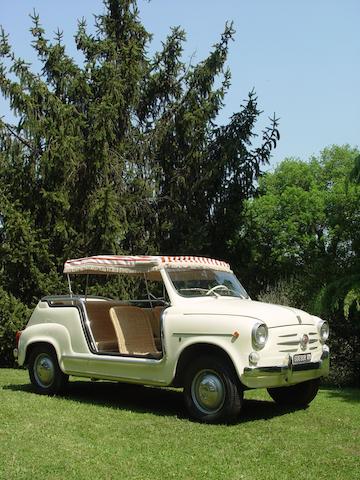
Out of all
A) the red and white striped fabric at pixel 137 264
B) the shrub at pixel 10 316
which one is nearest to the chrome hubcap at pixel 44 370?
the red and white striped fabric at pixel 137 264

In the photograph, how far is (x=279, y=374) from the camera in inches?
299

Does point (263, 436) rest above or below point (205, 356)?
below

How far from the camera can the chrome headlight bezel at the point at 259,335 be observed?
24.3ft

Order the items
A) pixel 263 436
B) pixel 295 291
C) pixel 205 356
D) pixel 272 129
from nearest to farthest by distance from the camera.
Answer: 1. pixel 263 436
2. pixel 205 356
3. pixel 295 291
4. pixel 272 129

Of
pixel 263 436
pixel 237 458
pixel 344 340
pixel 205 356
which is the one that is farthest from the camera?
A: pixel 344 340

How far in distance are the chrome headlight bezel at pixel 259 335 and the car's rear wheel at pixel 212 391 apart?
0.47 meters

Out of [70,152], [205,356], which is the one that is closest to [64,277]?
[70,152]

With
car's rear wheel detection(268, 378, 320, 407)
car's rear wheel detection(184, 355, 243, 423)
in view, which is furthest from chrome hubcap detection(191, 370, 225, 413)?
car's rear wheel detection(268, 378, 320, 407)

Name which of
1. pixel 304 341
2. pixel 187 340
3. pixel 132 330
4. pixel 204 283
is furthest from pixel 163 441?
pixel 132 330

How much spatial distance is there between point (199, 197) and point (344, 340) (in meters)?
6.79

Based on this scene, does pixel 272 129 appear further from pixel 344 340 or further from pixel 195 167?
pixel 344 340

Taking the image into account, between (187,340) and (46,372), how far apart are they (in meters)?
3.03

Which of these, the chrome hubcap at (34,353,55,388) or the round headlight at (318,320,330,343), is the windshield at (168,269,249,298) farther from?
the chrome hubcap at (34,353,55,388)

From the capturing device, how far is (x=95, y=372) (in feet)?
29.8
